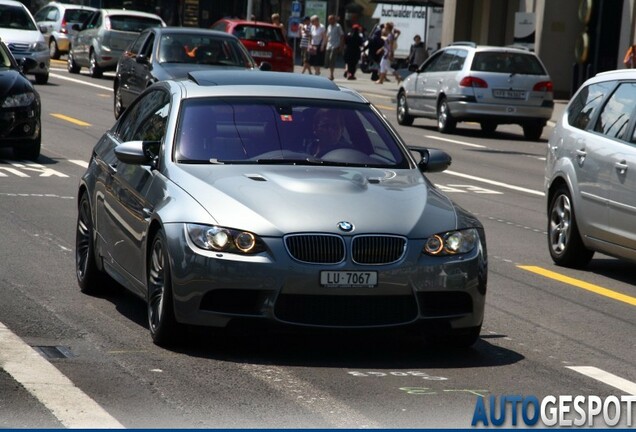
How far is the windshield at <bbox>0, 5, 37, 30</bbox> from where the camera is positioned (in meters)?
37.0

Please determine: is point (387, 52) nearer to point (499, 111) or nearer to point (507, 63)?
point (507, 63)

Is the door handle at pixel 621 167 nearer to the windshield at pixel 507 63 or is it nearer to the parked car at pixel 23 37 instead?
the windshield at pixel 507 63

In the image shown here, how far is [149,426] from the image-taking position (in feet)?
21.3

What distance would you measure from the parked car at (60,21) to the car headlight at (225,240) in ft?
135

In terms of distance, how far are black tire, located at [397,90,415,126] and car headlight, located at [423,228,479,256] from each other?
22.7m

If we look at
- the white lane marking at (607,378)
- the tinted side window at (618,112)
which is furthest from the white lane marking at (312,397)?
the tinted side window at (618,112)

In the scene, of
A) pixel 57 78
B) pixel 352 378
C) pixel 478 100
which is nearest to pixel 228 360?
pixel 352 378

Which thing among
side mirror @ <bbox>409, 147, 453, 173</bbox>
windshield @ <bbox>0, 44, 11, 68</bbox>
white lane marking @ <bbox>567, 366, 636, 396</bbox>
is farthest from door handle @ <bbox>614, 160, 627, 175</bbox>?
windshield @ <bbox>0, 44, 11, 68</bbox>

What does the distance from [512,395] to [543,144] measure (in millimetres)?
21673

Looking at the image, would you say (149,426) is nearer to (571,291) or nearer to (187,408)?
(187,408)

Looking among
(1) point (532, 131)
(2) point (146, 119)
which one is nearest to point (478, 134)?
(1) point (532, 131)

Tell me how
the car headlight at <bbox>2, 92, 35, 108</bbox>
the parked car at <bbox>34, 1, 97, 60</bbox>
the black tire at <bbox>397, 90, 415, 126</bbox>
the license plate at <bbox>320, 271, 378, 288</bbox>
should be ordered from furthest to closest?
the parked car at <bbox>34, 1, 97, 60</bbox>, the black tire at <bbox>397, 90, 415, 126</bbox>, the car headlight at <bbox>2, 92, 35, 108</bbox>, the license plate at <bbox>320, 271, 378, 288</bbox>

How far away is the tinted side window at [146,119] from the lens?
949 centimetres

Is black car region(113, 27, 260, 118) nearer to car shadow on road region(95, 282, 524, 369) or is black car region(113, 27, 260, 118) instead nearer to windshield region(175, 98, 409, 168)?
windshield region(175, 98, 409, 168)
